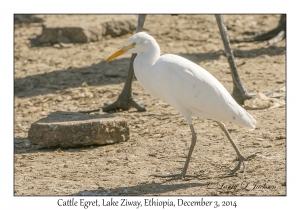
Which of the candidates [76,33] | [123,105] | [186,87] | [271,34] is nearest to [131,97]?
[123,105]

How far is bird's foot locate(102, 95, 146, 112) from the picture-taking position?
8.64m

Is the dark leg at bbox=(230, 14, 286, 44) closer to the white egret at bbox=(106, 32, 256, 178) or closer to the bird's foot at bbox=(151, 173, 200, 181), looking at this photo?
the white egret at bbox=(106, 32, 256, 178)

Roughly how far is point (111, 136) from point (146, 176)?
1163 millimetres

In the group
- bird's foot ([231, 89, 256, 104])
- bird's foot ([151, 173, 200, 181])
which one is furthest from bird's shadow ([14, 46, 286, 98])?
bird's foot ([151, 173, 200, 181])

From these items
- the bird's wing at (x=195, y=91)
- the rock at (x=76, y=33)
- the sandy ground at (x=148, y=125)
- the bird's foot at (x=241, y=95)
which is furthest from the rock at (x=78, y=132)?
the rock at (x=76, y=33)

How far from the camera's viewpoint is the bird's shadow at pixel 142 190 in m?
5.83

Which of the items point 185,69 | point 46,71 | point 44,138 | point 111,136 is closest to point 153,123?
point 111,136

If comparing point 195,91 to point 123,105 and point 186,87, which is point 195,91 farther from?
point 123,105

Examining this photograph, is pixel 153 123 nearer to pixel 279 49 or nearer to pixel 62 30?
pixel 279 49

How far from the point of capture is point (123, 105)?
8.64 metres

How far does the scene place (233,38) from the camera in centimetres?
1185

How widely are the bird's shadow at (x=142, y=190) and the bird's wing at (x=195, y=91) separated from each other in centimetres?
72

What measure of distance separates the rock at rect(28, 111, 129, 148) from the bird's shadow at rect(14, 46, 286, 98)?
254 cm

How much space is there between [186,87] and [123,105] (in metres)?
2.58
